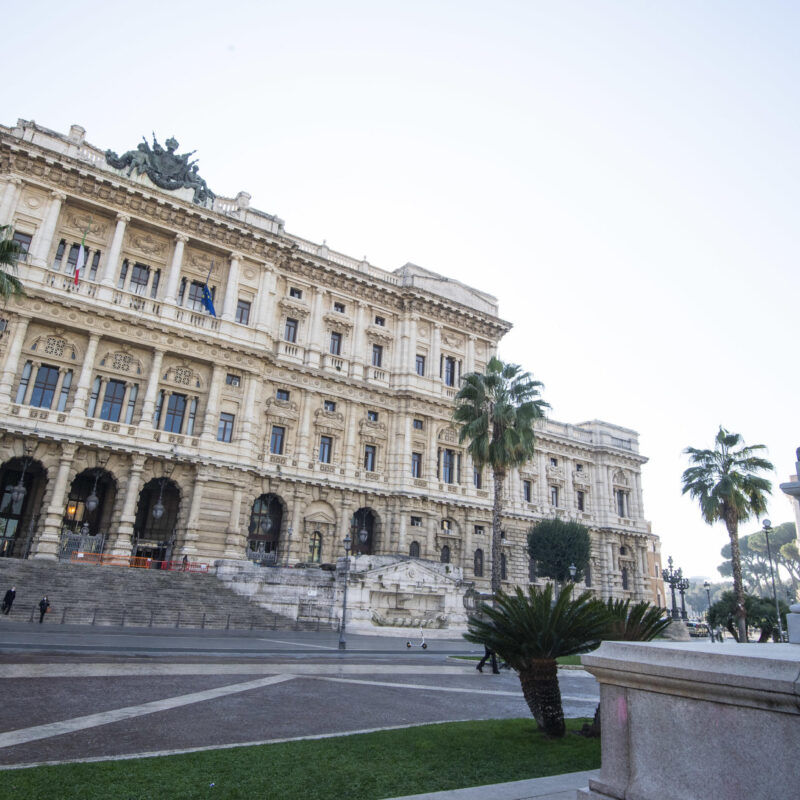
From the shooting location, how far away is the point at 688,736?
10.5 ft

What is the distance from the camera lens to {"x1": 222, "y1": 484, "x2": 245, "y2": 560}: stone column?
1259 inches

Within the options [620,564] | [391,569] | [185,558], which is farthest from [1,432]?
[620,564]

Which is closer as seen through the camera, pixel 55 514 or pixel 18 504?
pixel 55 514

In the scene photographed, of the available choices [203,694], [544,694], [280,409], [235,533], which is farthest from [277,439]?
[544,694]

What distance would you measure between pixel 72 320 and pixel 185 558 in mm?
13234

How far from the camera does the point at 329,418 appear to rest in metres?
38.8

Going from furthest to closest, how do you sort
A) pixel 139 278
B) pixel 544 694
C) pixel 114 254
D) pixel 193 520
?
pixel 139 278
pixel 114 254
pixel 193 520
pixel 544 694

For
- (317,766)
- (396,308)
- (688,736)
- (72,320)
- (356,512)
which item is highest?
(396,308)

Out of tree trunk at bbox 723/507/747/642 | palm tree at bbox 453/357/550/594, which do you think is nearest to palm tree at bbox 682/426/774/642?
tree trunk at bbox 723/507/747/642

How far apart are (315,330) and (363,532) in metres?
13.4

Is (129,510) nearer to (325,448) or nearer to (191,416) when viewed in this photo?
(191,416)

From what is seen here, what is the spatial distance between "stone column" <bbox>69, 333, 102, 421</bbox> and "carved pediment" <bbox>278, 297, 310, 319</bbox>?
11.5m

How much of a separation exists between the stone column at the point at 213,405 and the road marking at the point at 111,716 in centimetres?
2370

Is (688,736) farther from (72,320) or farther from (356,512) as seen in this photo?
(356,512)
